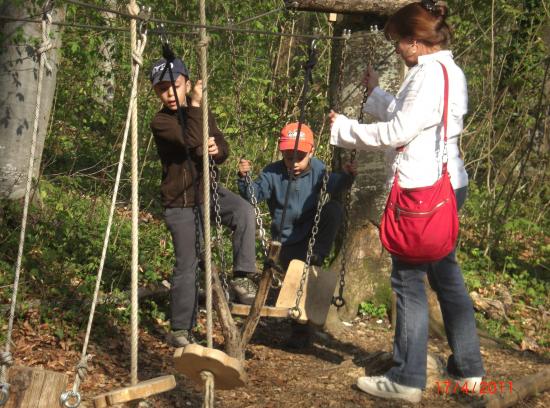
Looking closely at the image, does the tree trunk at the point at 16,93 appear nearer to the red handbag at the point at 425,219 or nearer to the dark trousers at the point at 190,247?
the dark trousers at the point at 190,247

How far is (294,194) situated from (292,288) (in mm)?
717

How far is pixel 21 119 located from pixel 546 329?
476cm

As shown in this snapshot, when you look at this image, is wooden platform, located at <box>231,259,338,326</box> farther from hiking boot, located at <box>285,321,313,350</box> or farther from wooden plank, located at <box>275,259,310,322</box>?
hiking boot, located at <box>285,321,313,350</box>

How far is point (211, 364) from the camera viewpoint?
11.4ft

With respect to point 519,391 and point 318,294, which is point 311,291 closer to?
point 318,294

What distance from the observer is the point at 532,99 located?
369 inches

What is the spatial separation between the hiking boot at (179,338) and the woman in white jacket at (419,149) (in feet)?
4.18

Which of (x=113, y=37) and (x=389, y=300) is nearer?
(x=389, y=300)

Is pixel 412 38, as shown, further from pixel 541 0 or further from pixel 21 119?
pixel 541 0

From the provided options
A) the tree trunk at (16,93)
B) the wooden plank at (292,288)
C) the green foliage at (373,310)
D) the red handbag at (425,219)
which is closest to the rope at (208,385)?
the red handbag at (425,219)

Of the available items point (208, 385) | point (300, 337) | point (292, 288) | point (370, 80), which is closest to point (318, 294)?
point (292, 288)

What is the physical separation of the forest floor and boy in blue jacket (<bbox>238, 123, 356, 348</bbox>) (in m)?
0.31

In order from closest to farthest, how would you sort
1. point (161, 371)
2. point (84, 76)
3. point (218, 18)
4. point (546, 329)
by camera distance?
point (161, 371) < point (546, 329) < point (84, 76) < point (218, 18)

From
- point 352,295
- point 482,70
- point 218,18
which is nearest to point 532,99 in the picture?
point 482,70
